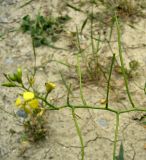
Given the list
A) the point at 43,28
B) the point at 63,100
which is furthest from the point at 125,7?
the point at 63,100

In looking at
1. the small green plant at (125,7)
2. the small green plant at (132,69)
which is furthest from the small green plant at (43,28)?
the small green plant at (132,69)

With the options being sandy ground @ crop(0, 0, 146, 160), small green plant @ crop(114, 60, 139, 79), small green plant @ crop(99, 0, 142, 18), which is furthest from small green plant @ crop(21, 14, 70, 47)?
small green plant @ crop(114, 60, 139, 79)

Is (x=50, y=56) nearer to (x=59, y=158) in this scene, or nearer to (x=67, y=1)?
(x=67, y=1)

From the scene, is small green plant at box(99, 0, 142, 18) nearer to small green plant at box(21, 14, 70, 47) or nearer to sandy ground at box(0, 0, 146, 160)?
sandy ground at box(0, 0, 146, 160)

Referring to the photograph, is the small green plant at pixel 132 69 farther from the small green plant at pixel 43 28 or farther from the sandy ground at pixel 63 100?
the small green plant at pixel 43 28

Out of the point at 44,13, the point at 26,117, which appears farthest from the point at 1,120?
the point at 44,13
